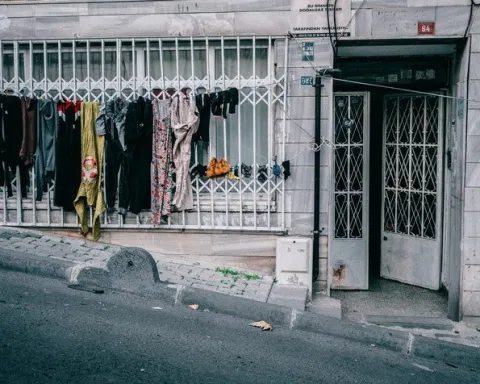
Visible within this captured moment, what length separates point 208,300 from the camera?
7930 millimetres

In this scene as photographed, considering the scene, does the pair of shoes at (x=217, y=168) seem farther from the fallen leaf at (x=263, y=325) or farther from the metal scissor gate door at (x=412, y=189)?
the metal scissor gate door at (x=412, y=189)

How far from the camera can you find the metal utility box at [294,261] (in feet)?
29.5

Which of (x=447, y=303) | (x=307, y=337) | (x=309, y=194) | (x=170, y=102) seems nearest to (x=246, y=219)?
(x=309, y=194)

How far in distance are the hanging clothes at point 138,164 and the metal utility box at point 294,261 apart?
1.92 metres

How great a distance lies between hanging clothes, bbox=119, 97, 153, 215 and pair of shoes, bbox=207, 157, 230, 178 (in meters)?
0.82

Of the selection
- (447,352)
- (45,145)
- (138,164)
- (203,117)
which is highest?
(203,117)

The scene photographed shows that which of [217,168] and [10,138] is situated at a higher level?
[10,138]

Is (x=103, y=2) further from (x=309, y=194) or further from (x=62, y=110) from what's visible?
(x=309, y=194)

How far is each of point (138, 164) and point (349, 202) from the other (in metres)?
3.13

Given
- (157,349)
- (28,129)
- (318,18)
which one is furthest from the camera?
(28,129)

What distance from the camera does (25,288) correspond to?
7.76 meters

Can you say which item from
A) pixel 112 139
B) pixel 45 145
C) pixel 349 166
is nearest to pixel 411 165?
pixel 349 166

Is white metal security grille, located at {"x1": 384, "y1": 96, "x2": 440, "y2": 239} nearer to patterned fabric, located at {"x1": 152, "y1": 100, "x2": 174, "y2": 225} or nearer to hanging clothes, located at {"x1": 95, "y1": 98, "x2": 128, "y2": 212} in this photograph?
patterned fabric, located at {"x1": 152, "y1": 100, "x2": 174, "y2": 225}

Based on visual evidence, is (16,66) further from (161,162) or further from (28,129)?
(161,162)
